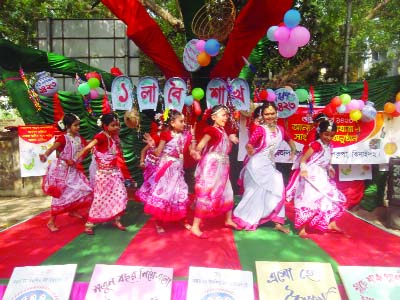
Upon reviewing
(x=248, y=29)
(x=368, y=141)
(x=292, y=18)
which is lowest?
(x=368, y=141)

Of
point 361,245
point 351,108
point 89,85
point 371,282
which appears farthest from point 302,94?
point 371,282

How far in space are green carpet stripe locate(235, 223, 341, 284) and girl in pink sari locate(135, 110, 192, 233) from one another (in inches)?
28.7

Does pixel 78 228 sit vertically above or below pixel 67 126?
below

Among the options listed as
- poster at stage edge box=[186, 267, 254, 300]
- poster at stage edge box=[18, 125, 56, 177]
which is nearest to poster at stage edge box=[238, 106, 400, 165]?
poster at stage edge box=[186, 267, 254, 300]

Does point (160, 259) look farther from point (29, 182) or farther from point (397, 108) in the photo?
point (29, 182)

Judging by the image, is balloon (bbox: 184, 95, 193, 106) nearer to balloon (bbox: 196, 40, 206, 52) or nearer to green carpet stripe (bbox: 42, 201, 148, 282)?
balloon (bbox: 196, 40, 206, 52)

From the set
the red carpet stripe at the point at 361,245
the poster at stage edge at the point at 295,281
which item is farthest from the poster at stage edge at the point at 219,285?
the red carpet stripe at the point at 361,245

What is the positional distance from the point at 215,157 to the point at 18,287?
2154 millimetres

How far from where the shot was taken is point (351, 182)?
546 cm

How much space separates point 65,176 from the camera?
163 inches

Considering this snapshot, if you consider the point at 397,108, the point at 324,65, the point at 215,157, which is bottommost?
the point at 215,157

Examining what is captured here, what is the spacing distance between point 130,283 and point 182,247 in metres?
0.99

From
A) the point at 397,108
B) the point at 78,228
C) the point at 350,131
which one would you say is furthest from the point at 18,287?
the point at 397,108

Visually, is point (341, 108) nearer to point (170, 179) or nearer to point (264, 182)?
point (264, 182)
